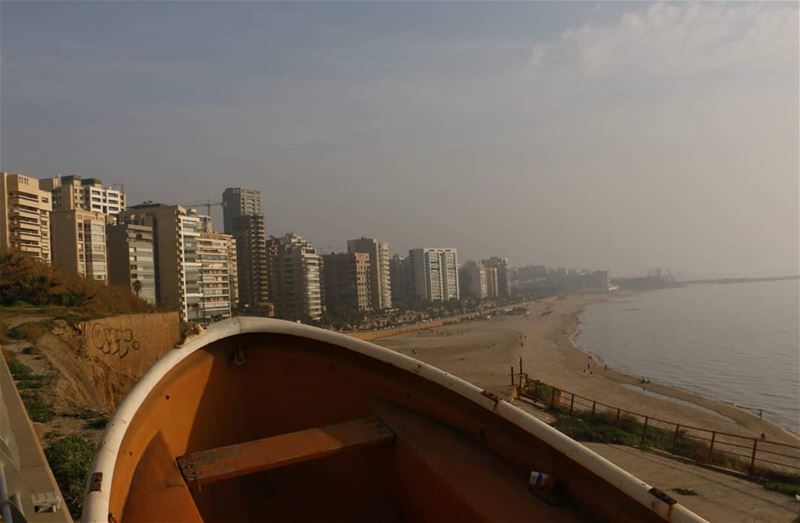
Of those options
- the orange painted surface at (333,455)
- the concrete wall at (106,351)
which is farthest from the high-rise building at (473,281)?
the orange painted surface at (333,455)

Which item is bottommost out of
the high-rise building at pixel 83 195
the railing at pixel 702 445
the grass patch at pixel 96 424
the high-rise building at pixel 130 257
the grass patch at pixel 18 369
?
the railing at pixel 702 445

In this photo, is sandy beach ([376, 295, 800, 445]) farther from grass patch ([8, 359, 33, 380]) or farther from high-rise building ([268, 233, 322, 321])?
high-rise building ([268, 233, 322, 321])

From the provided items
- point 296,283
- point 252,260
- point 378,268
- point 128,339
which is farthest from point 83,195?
point 128,339

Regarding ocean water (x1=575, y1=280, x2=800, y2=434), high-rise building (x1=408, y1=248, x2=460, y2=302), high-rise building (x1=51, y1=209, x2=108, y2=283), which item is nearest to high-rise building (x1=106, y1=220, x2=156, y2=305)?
high-rise building (x1=51, y1=209, x2=108, y2=283)

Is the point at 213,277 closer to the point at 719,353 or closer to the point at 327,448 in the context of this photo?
the point at 719,353

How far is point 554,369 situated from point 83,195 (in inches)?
2748

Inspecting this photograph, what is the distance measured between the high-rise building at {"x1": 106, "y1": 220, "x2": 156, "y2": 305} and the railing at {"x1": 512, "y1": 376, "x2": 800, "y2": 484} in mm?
37884

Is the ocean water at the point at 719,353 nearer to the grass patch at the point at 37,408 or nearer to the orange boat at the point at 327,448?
the orange boat at the point at 327,448

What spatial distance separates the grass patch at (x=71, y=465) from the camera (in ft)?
17.6

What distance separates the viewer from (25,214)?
44.4m

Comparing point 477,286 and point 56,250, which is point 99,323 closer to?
point 56,250

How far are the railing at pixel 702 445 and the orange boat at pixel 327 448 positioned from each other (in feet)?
36.9

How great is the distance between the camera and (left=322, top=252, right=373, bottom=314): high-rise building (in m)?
101

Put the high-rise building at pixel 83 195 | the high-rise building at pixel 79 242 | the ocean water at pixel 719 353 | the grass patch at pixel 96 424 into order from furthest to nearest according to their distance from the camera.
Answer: the high-rise building at pixel 83 195 < the high-rise building at pixel 79 242 < the ocean water at pixel 719 353 < the grass patch at pixel 96 424
